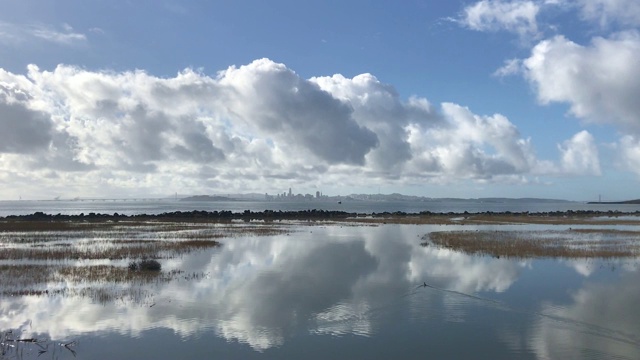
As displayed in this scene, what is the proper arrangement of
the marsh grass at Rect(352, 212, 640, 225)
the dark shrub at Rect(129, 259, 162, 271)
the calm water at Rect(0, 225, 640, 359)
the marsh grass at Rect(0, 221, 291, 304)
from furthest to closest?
1. the marsh grass at Rect(352, 212, 640, 225)
2. the dark shrub at Rect(129, 259, 162, 271)
3. the marsh grass at Rect(0, 221, 291, 304)
4. the calm water at Rect(0, 225, 640, 359)

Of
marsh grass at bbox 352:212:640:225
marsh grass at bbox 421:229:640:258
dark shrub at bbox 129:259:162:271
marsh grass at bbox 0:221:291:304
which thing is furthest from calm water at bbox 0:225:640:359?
marsh grass at bbox 352:212:640:225

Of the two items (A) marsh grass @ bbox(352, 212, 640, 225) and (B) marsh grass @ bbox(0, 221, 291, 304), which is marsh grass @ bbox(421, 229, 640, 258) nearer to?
(B) marsh grass @ bbox(0, 221, 291, 304)

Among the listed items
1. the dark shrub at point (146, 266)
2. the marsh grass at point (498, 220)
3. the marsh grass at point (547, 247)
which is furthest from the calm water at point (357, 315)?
the marsh grass at point (498, 220)

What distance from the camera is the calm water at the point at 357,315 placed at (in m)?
13.9

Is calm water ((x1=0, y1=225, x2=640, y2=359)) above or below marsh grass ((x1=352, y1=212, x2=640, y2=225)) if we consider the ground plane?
below

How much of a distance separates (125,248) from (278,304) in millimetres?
22861

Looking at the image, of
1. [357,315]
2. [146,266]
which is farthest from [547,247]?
[146,266]

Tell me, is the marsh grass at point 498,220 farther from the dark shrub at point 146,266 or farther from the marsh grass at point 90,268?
the dark shrub at point 146,266

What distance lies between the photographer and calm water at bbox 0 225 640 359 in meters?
13.9

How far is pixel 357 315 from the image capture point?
57.3ft

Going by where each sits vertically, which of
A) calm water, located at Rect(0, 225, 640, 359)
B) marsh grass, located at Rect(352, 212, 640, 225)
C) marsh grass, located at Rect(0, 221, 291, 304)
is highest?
marsh grass, located at Rect(352, 212, 640, 225)

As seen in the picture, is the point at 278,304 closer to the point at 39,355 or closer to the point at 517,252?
the point at 39,355

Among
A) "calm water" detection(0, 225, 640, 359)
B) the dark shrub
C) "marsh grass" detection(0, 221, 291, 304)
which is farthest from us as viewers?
the dark shrub

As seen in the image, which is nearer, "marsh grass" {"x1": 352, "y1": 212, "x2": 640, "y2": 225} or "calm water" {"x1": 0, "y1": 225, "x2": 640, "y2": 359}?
"calm water" {"x1": 0, "y1": 225, "x2": 640, "y2": 359}
